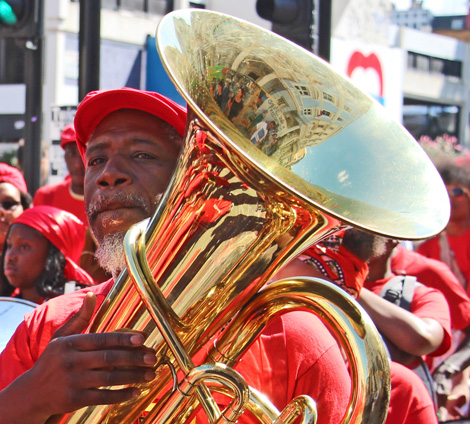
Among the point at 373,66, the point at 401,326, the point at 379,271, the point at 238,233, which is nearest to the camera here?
the point at 238,233

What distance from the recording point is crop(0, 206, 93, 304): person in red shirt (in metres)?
3.76

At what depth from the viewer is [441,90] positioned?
32.9 meters

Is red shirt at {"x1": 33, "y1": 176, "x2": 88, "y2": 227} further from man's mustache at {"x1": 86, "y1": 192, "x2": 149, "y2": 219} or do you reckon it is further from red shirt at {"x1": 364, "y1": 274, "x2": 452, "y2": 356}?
man's mustache at {"x1": 86, "y1": 192, "x2": 149, "y2": 219}

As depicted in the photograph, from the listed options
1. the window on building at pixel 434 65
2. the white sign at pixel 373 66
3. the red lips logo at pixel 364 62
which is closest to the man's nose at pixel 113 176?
the white sign at pixel 373 66

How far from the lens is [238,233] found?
1.41 meters

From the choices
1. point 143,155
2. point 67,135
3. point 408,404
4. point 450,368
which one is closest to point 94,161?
point 143,155

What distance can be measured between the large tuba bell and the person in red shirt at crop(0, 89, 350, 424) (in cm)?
7

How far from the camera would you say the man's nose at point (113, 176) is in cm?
178

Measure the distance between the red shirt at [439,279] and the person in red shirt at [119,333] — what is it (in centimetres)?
190

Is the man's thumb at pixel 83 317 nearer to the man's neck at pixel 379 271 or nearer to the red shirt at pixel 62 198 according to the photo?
the man's neck at pixel 379 271

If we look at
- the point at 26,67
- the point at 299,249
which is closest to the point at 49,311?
the point at 299,249

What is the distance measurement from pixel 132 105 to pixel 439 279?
7.08ft

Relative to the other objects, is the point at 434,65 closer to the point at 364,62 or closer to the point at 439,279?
the point at 364,62

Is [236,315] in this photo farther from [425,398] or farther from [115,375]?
[425,398]
